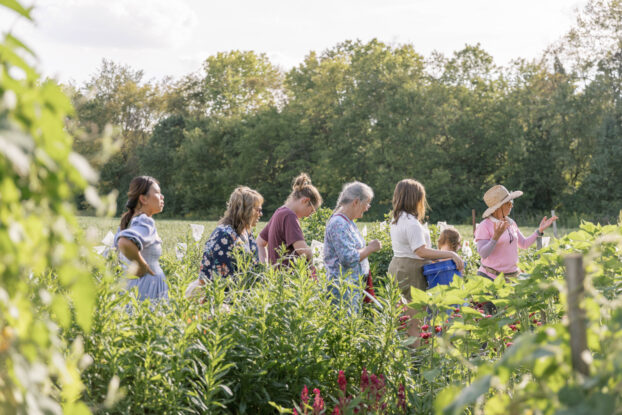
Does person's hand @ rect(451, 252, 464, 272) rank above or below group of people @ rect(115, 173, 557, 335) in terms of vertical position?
below

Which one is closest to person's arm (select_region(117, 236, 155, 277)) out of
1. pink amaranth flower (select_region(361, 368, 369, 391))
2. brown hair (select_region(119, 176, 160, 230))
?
brown hair (select_region(119, 176, 160, 230))

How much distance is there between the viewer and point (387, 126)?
38656 mm

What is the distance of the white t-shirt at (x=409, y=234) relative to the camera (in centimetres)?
512

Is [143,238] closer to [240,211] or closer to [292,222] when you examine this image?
[240,211]

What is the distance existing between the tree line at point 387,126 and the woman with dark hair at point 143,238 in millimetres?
27590

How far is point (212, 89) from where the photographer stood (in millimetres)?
48281

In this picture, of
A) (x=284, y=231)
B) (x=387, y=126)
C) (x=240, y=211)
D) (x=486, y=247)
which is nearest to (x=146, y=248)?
(x=240, y=211)

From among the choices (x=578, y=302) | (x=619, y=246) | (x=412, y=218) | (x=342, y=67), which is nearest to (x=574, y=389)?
(x=578, y=302)

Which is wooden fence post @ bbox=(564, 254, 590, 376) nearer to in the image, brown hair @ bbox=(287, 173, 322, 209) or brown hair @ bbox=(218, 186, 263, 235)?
brown hair @ bbox=(218, 186, 263, 235)

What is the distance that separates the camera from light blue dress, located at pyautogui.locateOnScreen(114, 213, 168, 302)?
423 centimetres

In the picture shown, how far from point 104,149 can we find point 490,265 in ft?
16.8

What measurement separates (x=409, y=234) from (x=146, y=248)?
6.91 ft

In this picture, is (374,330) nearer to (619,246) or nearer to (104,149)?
(619,246)

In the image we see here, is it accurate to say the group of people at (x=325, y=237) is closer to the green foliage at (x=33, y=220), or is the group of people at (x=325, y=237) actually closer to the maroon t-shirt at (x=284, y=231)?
the maroon t-shirt at (x=284, y=231)
